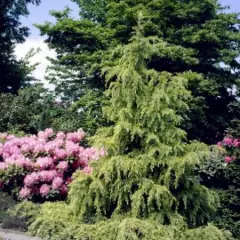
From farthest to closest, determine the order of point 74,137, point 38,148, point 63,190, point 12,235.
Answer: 1. point 74,137
2. point 38,148
3. point 63,190
4. point 12,235

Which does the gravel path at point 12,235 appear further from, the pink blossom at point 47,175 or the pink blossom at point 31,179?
the pink blossom at point 47,175

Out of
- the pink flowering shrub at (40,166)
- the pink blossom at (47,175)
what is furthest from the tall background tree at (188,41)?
the pink blossom at (47,175)

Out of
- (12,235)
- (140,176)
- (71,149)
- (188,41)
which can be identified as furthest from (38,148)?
(188,41)

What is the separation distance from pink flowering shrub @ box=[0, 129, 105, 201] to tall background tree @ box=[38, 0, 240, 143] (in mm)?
6528

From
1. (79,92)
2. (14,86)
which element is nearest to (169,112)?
(79,92)

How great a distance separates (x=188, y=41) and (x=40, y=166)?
29.2 ft

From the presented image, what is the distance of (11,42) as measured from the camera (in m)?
18.8

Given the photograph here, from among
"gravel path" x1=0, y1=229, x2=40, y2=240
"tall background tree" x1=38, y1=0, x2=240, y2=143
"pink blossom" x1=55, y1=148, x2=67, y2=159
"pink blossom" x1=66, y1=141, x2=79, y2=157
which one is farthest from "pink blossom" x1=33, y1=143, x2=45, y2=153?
"tall background tree" x1=38, y1=0, x2=240, y2=143

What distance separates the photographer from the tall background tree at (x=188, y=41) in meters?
14.2

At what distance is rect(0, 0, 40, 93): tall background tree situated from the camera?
18203 mm

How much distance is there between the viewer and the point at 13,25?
19.0 metres

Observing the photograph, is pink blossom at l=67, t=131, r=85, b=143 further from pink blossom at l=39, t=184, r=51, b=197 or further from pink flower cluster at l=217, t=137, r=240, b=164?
pink flower cluster at l=217, t=137, r=240, b=164

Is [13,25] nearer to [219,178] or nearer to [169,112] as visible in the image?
[219,178]

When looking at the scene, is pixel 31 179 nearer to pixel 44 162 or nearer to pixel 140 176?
pixel 44 162
